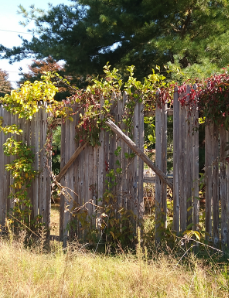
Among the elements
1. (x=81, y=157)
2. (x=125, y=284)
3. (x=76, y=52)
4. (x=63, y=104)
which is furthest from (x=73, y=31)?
(x=125, y=284)

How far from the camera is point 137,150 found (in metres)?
4.34

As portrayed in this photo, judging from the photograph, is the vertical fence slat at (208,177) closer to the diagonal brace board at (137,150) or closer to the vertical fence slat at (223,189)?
the vertical fence slat at (223,189)

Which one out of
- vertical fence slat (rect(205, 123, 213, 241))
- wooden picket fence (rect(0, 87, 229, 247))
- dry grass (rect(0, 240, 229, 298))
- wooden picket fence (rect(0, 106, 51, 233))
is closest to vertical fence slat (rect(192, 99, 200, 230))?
wooden picket fence (rect(0, 87, 229, 247))

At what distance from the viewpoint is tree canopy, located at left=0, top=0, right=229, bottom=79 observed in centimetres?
780

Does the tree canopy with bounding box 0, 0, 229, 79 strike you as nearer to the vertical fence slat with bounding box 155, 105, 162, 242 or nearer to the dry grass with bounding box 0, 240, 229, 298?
the vertical fence slat with bounding box 155, 105, 162, 242

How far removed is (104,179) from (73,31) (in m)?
6.27

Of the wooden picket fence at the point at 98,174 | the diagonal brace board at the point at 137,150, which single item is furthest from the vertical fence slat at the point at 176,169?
the wooden picket fence at the point at 98,174

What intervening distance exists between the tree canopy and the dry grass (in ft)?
15.5

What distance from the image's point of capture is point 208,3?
8344 mm

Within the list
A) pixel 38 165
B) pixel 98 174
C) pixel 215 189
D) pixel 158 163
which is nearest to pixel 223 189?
pixel 215 189

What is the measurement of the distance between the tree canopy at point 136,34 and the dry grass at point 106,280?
15.5 feet

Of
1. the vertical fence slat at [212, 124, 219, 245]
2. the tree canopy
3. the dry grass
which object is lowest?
the dry grass

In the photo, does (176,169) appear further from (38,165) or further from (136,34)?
(136,34)

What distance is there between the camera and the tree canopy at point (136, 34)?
25.6ft
